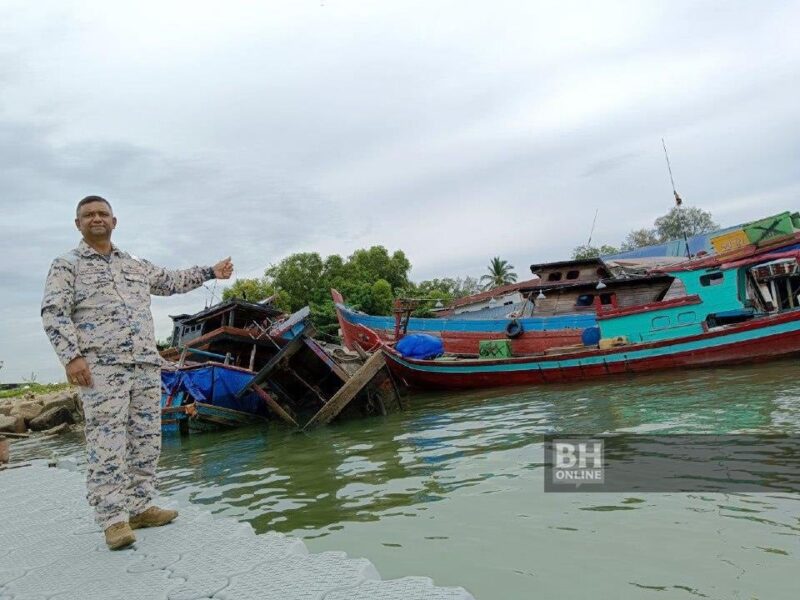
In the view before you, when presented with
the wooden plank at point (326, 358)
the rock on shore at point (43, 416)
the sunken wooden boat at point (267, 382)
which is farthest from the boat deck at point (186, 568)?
the rock on shore at point (43, 416)

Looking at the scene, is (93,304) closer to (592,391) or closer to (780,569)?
(780,569)

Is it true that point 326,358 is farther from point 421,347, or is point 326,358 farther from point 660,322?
point 660,322

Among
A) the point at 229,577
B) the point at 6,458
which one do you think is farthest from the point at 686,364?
the point at 6,458

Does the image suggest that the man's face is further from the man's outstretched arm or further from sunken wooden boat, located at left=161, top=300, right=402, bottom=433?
sunken wooden boat, located at left=161, top=300, right=402, bottom=433

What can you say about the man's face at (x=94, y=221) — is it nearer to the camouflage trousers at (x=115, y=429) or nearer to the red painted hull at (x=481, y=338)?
the camouflage trousers at (x=115, y=429)

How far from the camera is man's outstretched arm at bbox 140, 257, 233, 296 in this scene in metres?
3.93

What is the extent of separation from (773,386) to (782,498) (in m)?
6.18

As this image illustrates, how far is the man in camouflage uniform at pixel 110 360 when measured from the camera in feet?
10.8

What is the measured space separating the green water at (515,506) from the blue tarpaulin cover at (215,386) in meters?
3.50

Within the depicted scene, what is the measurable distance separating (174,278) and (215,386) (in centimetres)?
Answer: 961

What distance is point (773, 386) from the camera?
866cm

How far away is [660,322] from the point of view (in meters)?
13.6

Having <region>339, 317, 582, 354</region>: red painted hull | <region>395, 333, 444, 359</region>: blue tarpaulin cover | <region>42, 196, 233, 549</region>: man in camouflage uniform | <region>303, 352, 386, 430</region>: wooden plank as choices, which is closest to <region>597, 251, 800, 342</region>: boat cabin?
<region>339, 317, 582, 354</region>: red painted hull

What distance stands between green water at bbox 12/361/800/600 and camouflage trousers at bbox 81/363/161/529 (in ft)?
3.77
